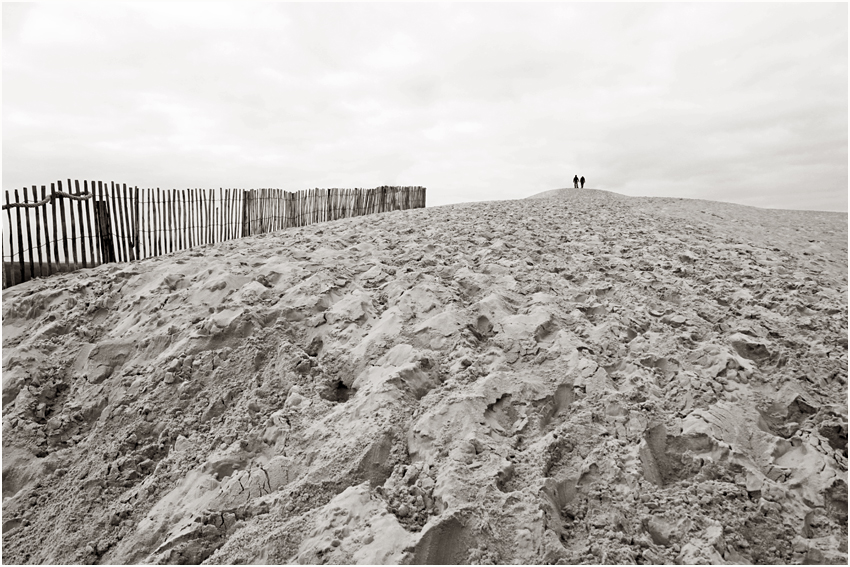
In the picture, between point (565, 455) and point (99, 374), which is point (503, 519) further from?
point (99, 374)

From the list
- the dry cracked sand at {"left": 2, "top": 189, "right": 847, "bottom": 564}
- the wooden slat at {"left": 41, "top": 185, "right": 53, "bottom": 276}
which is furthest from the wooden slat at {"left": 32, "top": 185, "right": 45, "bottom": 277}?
the dry cracked sand at {"left": 2, "top": 189, "right": 847, "bottom": 564}

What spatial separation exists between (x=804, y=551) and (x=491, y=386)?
143 cm

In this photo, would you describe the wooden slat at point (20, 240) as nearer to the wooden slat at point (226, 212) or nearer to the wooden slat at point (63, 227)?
Answer: the wooden slat at point (63, 227)

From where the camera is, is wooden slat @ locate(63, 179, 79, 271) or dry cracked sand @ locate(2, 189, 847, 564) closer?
dry cracked sand @ locate(2, 189, 847, 564)

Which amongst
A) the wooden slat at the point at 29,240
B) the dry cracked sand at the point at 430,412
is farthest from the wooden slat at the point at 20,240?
the dry cracked sand at the point at 430,412

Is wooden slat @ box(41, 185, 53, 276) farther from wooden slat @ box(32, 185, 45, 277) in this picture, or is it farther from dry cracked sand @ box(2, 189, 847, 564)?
dry cracked sand @ box(2, 189, 847, 564)

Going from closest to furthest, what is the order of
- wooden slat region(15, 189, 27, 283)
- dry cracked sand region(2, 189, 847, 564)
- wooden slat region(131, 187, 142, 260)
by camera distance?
dry cracked sand region(2, 189, 847, 564), wooden slat region(15, 189, 27, 283), wooden slat region(131, 187, 142, 260)

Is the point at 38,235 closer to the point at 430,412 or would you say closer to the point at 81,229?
the point at 81,229

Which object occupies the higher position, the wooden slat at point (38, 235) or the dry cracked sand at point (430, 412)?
the wooden slat at point (38, 235)

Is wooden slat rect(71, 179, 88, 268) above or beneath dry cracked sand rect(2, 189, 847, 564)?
above

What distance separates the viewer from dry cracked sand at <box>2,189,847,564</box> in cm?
202

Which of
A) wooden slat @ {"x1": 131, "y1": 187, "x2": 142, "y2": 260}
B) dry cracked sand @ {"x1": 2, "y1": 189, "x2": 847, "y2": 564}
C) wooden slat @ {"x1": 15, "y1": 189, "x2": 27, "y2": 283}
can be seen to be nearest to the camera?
dry cracked sand @ {"x1": 2, "y1": 189, "x2": 847, "y2": 564}

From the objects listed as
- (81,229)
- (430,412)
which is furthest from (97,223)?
(430,412)

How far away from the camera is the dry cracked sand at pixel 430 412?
2016 millimetres
